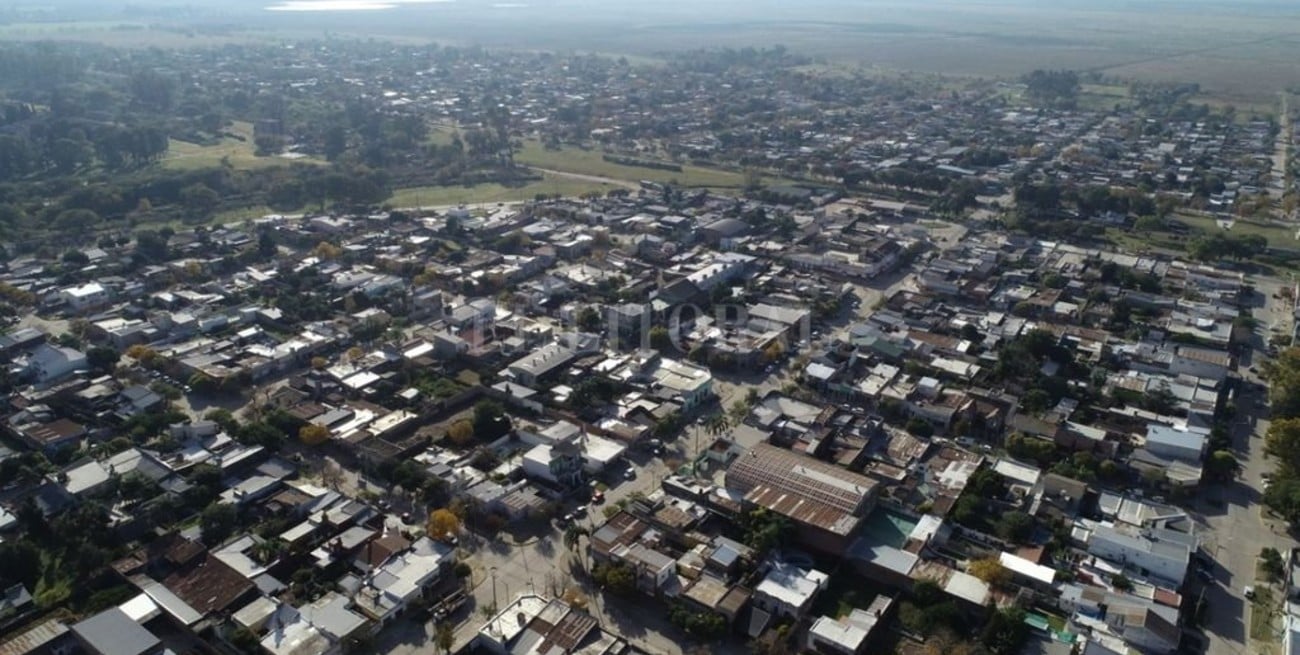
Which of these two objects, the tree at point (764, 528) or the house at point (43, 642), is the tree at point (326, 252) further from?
the tree at point (764, 528)

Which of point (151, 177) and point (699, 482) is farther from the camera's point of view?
point (151, 177)

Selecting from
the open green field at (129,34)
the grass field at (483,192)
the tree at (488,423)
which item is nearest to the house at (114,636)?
the tree at (488,423)

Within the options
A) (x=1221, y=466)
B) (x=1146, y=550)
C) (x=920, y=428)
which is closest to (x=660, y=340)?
(x=920, y=428)

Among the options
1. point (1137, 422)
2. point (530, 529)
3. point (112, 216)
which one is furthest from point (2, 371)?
point (1137, 422)

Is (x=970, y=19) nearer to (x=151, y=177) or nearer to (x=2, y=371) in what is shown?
(x=151, y=177)

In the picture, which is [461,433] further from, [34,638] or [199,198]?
[199,198]
